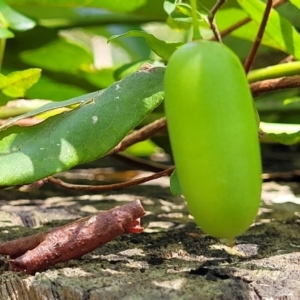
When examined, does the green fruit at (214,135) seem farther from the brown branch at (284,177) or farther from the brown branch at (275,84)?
Result: the brown branch at (284,177)

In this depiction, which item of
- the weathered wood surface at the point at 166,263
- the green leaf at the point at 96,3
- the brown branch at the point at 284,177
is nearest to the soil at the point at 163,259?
the weathered wood surface at the point at 166,263

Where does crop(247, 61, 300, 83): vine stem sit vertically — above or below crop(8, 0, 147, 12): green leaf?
below

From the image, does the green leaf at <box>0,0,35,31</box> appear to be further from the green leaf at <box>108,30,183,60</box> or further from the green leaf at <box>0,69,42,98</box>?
the green leaf at <box>108,30,183,60</box>

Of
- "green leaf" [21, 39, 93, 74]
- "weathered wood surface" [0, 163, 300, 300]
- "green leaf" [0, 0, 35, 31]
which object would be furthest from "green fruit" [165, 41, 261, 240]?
"green leaf" [21, 39, 93, 74]

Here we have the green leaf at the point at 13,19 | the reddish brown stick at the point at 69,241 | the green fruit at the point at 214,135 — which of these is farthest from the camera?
the green leaf at the point at 13,19

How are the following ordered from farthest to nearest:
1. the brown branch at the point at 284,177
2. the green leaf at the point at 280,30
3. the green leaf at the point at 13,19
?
the brown branch at the point at 284,177 → the green leaf at the point at 13,19 → the green leaf at the point at 280,30

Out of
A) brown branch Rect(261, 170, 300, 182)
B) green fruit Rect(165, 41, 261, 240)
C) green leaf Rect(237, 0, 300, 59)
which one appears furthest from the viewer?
brown branch Rect(261, 170, 300, 182)
